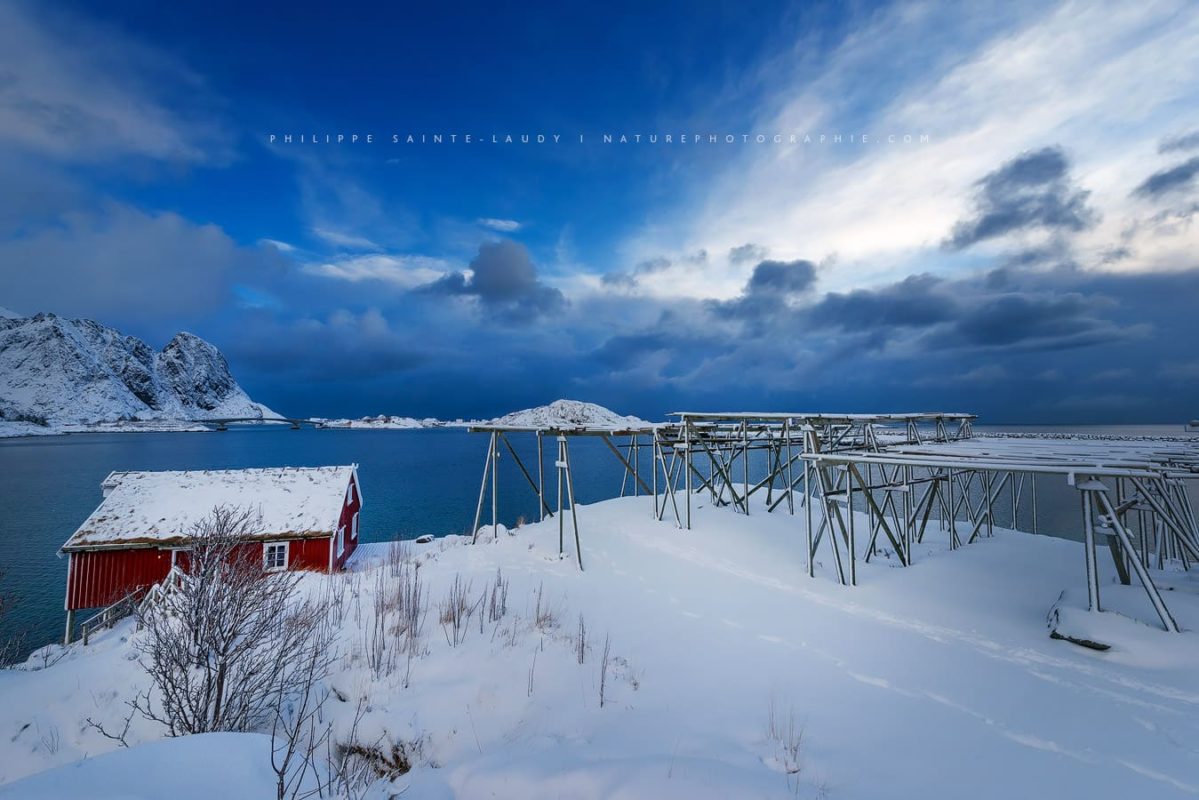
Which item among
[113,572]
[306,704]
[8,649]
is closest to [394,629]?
[306,704]

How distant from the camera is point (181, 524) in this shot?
2100cm

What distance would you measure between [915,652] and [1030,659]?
5.48 feet

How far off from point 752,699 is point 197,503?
25.6 m

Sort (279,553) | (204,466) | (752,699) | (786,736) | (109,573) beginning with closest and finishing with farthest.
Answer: (786,736), (752,699), (109,573), (279,553), (204,466)

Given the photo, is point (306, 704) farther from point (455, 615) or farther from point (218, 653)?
point (455, 615)

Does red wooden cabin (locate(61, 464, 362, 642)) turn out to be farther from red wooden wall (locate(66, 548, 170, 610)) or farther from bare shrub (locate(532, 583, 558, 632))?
bare shrub (locate(532, 583, 558, 632))

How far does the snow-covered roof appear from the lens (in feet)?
66.5

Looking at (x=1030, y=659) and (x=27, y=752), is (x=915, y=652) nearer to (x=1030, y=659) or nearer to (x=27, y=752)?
(x=1030, y=659)

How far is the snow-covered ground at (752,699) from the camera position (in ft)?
15.5

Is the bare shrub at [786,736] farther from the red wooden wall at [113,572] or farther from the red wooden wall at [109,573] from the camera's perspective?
the red wooden wall at [109,573]

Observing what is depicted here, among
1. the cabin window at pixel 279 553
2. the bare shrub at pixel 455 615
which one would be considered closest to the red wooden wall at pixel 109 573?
the cabin window at pixel 279 553

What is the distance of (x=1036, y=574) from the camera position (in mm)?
11977

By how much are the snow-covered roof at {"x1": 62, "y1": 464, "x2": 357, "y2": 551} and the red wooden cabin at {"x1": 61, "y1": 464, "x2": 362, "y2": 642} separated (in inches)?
1.4

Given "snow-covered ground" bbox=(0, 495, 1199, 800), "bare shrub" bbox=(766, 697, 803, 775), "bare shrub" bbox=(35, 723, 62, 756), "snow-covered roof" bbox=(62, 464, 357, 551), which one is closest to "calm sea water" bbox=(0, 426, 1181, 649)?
"snow-covered roof" bbox=(62, 464, 357, 551)
